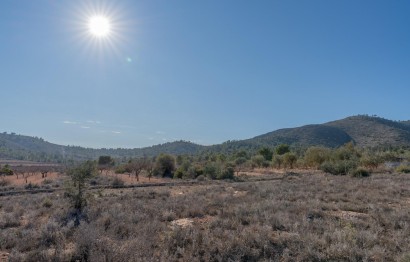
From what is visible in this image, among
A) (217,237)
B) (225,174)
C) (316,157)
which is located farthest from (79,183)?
(316,157)

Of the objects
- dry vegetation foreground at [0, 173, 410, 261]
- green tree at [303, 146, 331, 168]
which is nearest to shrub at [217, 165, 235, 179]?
green tree at [303, 146, 331, 168]

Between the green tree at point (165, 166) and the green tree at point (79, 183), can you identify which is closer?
the green tree at point (79, 183)

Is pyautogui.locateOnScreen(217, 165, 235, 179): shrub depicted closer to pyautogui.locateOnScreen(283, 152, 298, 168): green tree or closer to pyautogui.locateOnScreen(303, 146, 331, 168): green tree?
pyautogui.locateOnScreen(303, 146, 331, 168): green tree

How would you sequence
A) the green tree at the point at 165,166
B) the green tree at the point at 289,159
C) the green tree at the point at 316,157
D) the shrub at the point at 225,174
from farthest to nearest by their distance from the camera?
the green tree at the point at 289,159, the green tree at the point at 316,157, the green tree at the point at 165,166, the shrub at the point at 225,174

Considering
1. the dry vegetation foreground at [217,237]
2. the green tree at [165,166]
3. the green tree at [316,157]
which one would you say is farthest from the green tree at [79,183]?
the green tree at [316,157]

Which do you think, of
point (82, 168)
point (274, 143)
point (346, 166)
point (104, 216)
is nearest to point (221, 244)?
point (104, 216)

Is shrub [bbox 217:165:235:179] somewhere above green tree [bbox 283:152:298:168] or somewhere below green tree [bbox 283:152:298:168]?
below

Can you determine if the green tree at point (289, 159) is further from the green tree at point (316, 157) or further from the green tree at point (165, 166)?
the green tree at point (165, 166)

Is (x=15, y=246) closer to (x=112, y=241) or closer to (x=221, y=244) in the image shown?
(x=112, y=241)

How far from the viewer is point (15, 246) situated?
1052cm

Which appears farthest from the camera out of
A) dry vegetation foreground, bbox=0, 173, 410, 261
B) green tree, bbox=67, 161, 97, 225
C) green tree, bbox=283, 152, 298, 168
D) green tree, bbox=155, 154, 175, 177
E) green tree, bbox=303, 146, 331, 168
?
green tree, bbox=283, 152, 298, 168

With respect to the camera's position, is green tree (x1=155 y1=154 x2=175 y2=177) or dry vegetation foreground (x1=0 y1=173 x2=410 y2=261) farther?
green tree (x1=155 y1=154 x2=175 y2=177)

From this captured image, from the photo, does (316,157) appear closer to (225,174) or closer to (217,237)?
(225,174)

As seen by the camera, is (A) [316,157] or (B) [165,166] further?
(A) [316,157]
